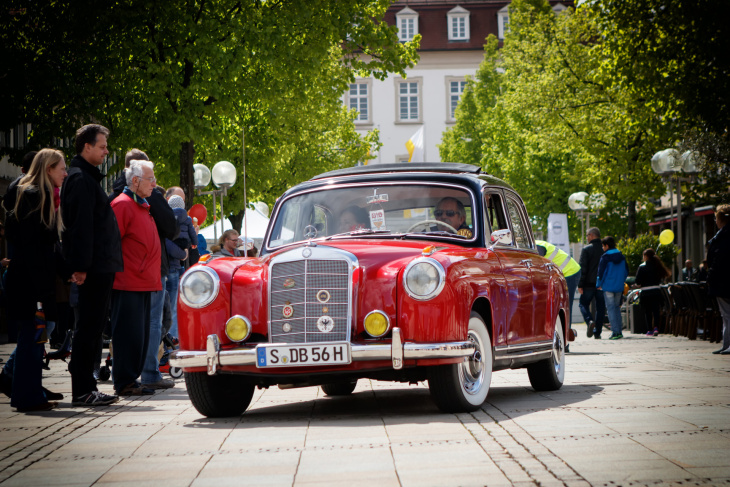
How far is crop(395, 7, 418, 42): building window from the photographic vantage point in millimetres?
67812

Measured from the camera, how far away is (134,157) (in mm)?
10594

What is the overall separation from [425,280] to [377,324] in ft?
1.45

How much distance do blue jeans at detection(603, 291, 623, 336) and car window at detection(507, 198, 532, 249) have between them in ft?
39.8

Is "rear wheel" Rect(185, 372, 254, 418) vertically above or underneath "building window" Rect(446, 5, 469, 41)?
underneath

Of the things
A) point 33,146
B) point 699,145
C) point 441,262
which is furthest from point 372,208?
point 699,145

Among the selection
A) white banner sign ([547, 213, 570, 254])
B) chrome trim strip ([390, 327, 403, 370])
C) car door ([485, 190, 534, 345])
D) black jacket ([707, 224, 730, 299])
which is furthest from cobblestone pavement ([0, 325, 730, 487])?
white banner sign ([547, 213, 570, 254])

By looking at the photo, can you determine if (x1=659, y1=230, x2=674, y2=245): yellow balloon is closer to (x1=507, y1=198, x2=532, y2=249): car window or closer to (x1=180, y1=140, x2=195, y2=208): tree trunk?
(x1=180, y1=140, x2=195, y2=208): tree trunk

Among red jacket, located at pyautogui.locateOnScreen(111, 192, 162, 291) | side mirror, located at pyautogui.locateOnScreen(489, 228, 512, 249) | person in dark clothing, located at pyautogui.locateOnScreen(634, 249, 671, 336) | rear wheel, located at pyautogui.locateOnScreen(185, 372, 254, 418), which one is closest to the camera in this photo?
rear wheel, located at pyautogui.locateOnScreen(185, 372, 254, 418)

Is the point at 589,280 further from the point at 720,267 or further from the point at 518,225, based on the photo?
the point at 518,225

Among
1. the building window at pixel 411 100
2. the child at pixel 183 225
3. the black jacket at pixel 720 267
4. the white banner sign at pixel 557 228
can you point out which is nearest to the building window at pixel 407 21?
the building window at pixel 411 100

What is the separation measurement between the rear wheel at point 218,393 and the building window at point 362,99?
61.5m

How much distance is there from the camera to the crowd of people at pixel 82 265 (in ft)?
28.9

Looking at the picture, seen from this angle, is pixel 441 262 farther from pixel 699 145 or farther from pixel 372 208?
pixel 699 145

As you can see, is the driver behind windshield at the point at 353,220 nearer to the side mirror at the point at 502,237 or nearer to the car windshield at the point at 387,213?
the car windshield at the point at 387,213
